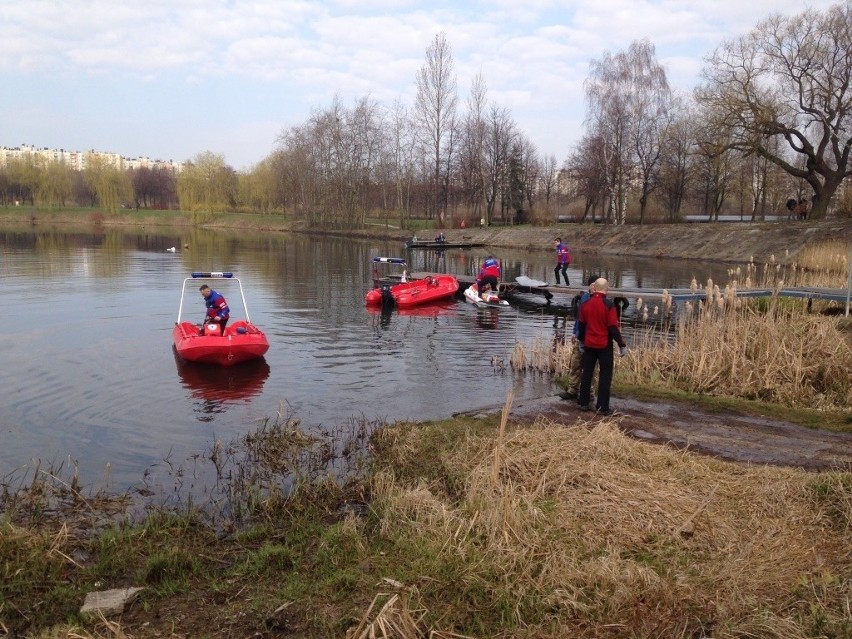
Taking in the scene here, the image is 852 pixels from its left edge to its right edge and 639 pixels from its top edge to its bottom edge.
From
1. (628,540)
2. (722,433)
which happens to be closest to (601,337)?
(722,433)

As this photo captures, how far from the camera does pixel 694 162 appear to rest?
5116 centimetres

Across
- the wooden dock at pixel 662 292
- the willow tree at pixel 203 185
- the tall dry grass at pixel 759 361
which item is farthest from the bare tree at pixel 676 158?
the willow tree at pixel 203 185

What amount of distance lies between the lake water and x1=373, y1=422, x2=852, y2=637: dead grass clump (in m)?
3.98

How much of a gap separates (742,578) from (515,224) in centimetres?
6143

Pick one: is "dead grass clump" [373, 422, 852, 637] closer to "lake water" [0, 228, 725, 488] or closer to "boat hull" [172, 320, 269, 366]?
"lake water" [0, 228, 725, 488]

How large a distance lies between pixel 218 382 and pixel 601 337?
7.29 meters

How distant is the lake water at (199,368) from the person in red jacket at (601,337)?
6.34 feet

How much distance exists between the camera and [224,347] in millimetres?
13086

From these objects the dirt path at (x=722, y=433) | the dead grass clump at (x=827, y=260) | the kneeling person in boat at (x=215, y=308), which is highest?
the dead grass clump at (x=827, y=260)

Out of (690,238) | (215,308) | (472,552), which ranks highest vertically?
(690,238)

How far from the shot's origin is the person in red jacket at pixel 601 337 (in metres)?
9.40

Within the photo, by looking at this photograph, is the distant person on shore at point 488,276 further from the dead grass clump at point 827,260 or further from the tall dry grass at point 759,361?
the tall dry grass at point 759,361

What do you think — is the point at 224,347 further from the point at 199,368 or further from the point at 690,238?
the point at 690,238

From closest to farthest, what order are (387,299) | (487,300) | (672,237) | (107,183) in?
(387,299) → (487,300) → (672,237) → (107,183)
